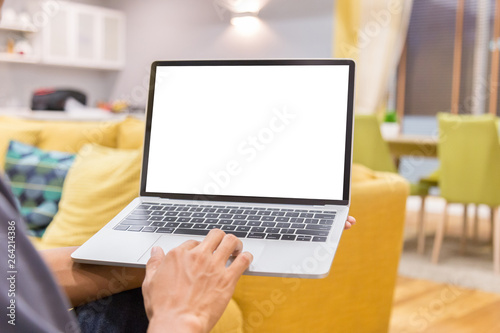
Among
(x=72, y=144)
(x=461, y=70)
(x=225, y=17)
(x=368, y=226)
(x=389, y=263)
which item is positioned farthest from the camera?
(x=225, y=17)

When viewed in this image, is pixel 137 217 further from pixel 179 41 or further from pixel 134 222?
pixel 179 41

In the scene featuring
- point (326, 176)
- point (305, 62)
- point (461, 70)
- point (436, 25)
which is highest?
point (436, 25)

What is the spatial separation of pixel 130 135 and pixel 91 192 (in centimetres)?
46

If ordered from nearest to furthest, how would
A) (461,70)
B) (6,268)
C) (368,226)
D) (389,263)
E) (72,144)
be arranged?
1. (6,268)
2. (368,226)
3. (389,263)
4. (72,144)
5. (461,70)

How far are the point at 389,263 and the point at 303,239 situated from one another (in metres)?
1.04

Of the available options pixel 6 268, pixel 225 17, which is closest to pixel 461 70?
pixel 225 17

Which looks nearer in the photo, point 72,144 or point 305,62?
point 305,62

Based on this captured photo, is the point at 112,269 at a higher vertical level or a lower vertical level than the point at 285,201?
lower

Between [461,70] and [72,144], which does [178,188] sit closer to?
[72,144]

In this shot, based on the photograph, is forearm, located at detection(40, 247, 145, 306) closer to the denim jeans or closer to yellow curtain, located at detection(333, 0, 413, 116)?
the denim jeans

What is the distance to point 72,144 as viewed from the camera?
234 centimetres

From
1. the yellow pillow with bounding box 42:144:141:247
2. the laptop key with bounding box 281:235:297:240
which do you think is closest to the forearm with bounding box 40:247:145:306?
the laptop key with bounding box 281:235:297:240

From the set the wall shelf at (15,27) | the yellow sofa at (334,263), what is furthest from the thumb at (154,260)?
the wall shelf at (15,27)

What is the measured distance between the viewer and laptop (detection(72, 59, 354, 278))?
0.88m
